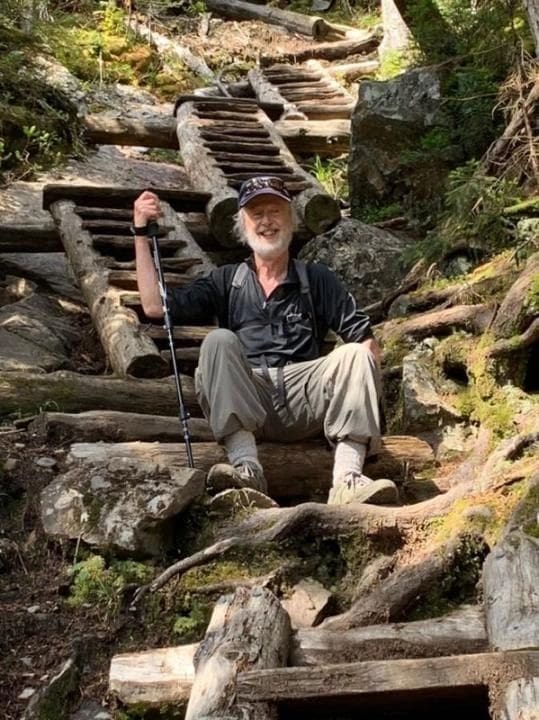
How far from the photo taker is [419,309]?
713cm

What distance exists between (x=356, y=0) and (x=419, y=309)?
16115mm

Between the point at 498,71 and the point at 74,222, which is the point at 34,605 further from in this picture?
the point at 498,71

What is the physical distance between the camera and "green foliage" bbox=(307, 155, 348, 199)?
39.3 ft

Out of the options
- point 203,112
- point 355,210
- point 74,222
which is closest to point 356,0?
point 203,112

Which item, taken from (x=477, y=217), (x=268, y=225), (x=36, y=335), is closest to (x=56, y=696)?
(x=268, y=225)

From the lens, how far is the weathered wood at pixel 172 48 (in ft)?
54.4

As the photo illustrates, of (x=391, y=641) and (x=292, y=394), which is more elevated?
(x=292, y=394)

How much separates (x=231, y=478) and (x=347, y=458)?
69 centimetres

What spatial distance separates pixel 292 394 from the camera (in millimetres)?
5055

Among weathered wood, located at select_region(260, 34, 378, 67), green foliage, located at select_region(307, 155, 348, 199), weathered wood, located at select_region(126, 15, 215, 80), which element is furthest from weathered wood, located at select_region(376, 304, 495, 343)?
weathered wood, located at select_region(260, 34, 378, 67)

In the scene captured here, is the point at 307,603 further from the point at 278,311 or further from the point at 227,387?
the point at 278,311

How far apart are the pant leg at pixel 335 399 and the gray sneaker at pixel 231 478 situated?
0.57 metres

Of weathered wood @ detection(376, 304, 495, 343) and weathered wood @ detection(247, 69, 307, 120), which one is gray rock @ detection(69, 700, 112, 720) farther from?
weathered wood @ detection(247, 69, 307, 120)

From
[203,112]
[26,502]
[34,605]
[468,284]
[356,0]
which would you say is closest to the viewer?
[34,605]
